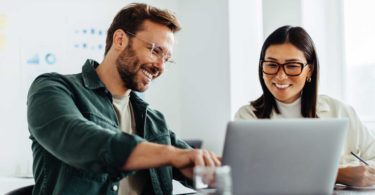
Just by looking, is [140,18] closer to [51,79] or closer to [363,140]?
[51,79]

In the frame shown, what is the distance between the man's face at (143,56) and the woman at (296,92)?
516mm

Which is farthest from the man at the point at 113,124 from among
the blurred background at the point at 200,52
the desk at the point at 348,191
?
the blurred background at the point at 200,52

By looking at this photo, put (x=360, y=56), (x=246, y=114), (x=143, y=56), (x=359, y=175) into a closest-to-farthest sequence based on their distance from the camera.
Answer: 1. (x=359, y=175)
2. (x=143, y=56)
3. (x=246, y=114)
4. (x=360, y=56)

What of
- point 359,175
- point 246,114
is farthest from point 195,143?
point 359,175

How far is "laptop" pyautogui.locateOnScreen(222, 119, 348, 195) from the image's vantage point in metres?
1.03

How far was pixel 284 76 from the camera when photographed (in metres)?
1.87

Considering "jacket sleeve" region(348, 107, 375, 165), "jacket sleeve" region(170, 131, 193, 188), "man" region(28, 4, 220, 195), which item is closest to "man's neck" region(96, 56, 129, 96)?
"man" region(28, 4, 220, 195)

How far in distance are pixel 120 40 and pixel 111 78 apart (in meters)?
0.14

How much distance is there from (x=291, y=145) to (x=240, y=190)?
0.16 m

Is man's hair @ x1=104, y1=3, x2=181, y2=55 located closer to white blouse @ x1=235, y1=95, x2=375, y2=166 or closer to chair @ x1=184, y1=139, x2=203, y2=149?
white blouse @ x1=235, y1=95, x2=375, y2=166

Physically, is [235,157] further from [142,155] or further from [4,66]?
[4,66]

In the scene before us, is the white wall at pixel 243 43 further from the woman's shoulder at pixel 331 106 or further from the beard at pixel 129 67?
the beard at pixel 129 67

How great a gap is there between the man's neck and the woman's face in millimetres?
634

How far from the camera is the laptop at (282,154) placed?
1034 millimetres
